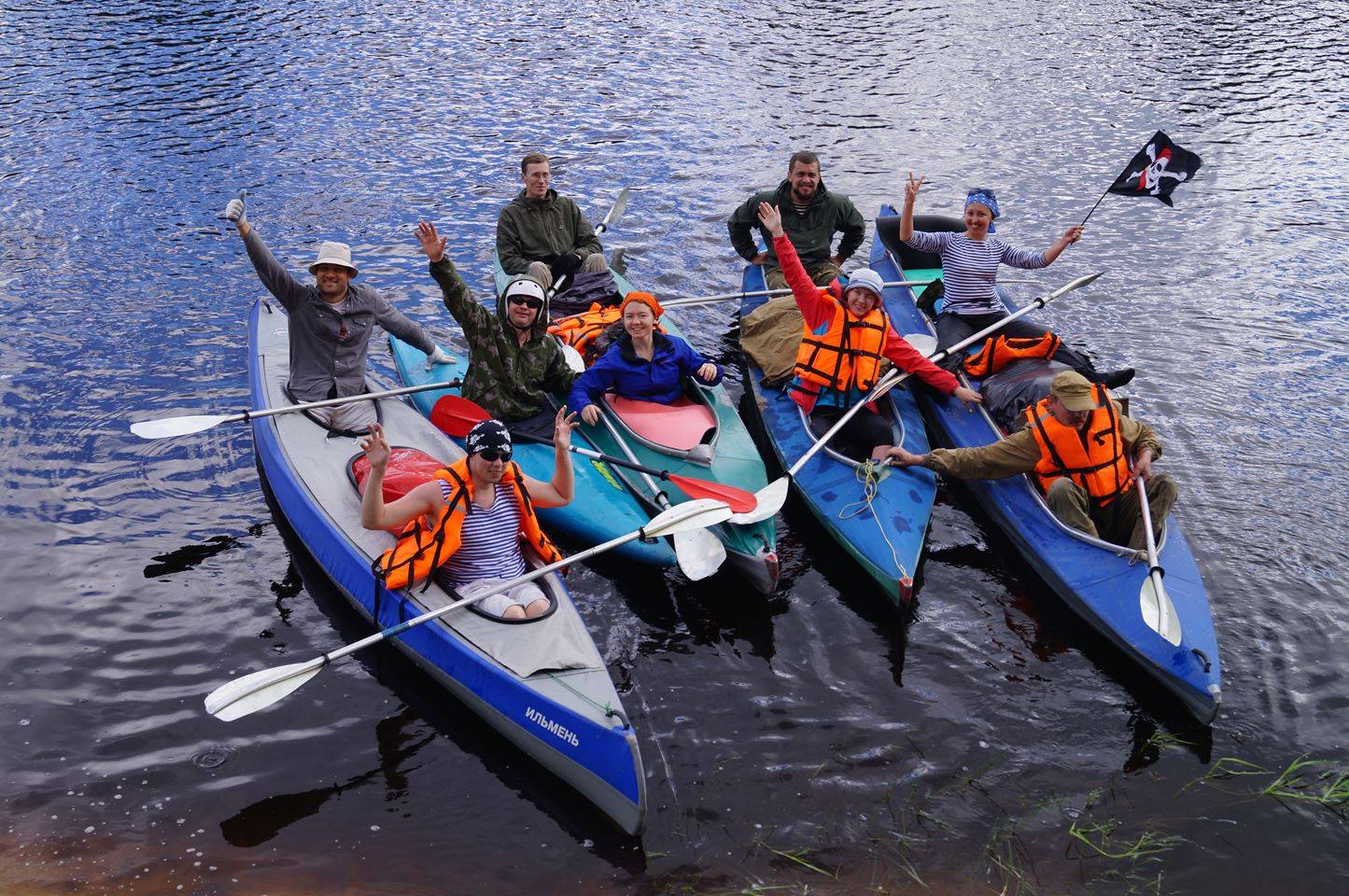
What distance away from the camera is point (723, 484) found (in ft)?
24.5

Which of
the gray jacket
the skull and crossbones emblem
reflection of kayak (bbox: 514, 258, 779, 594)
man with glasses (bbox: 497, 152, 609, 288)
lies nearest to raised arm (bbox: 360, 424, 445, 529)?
reflection of kayak (bbox: 514, 258, 779, 594)

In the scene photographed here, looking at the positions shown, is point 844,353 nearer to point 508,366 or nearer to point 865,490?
point 865,490

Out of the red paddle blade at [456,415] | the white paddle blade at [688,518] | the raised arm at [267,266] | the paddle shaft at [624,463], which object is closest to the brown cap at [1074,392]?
the white paddle blade at [688,518]

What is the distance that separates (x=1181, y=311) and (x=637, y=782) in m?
9.23

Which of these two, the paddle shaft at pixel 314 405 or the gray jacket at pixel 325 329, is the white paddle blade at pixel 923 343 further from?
the gray jacket at pixel 325 329

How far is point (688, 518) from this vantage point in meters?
6.66

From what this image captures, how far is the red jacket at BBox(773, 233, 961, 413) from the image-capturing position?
8.23m

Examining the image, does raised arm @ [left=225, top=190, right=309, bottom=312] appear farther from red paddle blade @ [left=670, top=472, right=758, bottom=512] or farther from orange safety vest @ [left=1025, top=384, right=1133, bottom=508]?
orange safety vest @ [left=1025, top=384, right=1133, bottom=508]

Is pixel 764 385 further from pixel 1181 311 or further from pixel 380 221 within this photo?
pixel 380 221

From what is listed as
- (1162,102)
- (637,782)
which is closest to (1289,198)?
(1162,102)

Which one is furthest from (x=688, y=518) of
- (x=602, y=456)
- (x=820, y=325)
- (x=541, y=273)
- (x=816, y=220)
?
(x=816, y=220)

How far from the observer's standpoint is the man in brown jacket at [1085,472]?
702cm

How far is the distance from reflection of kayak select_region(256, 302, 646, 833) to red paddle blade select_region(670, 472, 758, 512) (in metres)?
1.36

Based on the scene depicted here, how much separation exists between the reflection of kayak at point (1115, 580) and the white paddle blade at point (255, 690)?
4.60 metres
